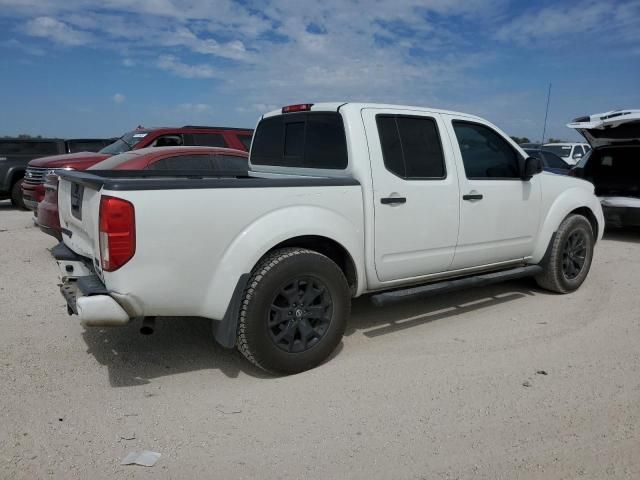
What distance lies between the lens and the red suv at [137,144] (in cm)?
869

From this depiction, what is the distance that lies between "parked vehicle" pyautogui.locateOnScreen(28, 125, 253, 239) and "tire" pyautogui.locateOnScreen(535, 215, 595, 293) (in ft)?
20.3

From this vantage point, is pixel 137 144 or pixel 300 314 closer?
pixel 300 314

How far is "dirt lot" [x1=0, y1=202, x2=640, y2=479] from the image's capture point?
2732 mm

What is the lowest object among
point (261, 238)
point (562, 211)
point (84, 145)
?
point (562, 211)

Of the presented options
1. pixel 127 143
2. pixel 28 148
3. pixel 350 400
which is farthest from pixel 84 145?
pixel 350 400

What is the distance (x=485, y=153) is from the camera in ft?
15.9

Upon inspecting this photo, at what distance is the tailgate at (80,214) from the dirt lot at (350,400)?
2.84 feet

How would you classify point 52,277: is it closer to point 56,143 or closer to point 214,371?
point 214,371

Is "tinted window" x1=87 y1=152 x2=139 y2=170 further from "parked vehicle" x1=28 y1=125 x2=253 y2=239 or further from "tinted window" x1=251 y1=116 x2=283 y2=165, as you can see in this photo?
"tinted window" x1=251 y1=116 x2=283 y2=165

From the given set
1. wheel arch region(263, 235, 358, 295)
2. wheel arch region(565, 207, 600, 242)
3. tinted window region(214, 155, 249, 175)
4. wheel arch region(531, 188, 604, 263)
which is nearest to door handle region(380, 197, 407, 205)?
wheel arch region(263, 235, 358, 295)

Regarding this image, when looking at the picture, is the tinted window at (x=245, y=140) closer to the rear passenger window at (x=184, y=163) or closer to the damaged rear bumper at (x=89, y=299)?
the rear passenger window at (x=184, y=163)

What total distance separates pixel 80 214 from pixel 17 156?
10763 millimetres

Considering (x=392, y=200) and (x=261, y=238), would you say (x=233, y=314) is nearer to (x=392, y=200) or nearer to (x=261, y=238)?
(x=261, y=238)

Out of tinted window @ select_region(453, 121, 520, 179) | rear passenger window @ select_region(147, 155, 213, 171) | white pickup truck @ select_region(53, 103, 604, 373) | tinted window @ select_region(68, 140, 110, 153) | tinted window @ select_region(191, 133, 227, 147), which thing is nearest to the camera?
white pickup truck @ select_region(53, 103, 604, 373)
